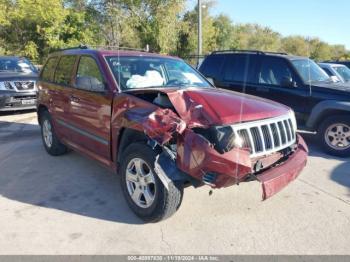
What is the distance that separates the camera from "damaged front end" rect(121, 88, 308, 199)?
314 centimetres

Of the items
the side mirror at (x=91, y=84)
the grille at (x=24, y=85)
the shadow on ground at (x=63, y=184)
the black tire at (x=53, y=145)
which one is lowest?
the shadow on ground at (x=63, y=184)

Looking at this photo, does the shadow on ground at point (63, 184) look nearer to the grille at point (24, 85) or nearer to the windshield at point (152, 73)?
the windshield at point (152, 73)

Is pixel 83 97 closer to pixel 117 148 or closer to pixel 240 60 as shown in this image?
pixel 117 148

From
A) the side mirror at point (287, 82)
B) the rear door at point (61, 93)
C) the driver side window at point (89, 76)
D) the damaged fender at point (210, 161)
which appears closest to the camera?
the damaged fender at point (210, 161)

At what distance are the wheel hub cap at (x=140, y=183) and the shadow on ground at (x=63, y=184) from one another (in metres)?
0.23

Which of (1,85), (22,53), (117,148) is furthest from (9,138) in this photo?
(22,53)

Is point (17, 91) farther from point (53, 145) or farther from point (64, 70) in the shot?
point (64, 70)

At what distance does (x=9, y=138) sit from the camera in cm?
756

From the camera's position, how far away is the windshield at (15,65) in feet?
37.3

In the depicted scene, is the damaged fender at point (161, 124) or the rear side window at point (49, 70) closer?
the damaged fender at point (161, 124)

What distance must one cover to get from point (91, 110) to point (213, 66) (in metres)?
4.57

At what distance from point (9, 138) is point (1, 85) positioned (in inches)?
117

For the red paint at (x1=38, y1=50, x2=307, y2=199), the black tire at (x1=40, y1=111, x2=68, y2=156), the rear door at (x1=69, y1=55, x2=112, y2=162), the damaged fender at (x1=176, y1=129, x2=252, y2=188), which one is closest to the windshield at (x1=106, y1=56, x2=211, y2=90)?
the red paint at (x1=38, y1=50, x2=307, y2=199)

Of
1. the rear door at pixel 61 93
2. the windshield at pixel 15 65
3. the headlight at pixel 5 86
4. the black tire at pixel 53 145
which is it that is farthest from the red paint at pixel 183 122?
the windshield at pixel 15 65
